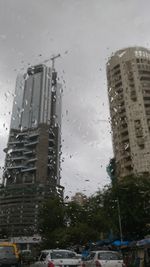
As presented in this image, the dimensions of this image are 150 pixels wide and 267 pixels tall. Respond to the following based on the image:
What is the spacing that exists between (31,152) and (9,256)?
4968 inches

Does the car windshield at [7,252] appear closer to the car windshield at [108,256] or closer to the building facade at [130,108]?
the car windshield at [108,256]

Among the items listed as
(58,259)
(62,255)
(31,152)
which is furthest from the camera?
(31,152)

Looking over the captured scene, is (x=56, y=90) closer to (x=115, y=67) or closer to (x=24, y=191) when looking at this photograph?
(x=24, y=191)

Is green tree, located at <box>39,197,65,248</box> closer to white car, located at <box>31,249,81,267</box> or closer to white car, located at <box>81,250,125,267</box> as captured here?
white car, located at <box>81,250,125,267</box>

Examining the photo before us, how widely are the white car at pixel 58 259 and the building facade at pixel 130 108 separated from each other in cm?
4310

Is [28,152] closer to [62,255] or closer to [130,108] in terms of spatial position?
[130,108]

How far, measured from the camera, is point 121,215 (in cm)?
3691

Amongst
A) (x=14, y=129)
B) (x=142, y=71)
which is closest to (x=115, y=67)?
(x=142, y=71)

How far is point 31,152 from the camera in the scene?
140 meters

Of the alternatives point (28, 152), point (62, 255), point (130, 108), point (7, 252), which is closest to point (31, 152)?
point (28, 152)

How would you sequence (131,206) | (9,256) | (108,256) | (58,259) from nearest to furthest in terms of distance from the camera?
(58,259), (108,256), (9,256), (131,206)

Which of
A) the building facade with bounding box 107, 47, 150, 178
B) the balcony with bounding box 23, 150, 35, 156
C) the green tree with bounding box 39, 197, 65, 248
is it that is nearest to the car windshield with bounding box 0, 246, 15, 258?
the green tree with bounding box 39, 197, 65, 248

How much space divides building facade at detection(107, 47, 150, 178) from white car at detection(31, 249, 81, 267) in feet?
141

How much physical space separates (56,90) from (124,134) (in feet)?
329
